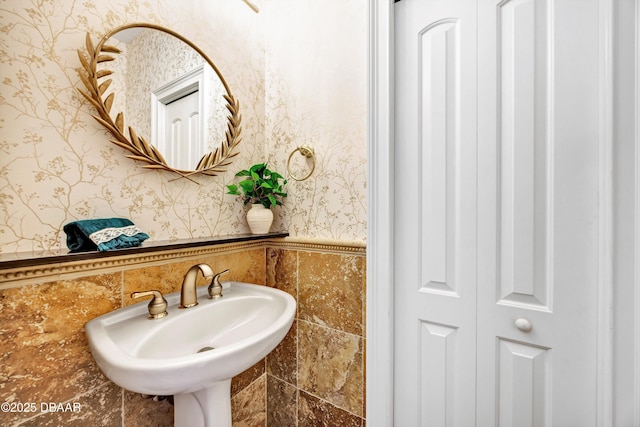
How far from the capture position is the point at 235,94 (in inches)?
46.4

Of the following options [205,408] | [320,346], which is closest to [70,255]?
[205,408]

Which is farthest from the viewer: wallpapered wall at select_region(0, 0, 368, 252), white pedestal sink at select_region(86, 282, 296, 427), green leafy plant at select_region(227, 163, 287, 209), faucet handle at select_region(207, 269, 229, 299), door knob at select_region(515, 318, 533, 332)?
green leafy plant at select_region(227, 163, 287, 209)

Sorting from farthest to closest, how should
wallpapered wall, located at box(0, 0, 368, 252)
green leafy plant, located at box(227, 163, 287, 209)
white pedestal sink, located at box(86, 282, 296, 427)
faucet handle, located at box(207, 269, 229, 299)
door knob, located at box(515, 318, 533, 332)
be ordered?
green leafy plant, located at box(227, 163, 287, 209) → faucet handle, located at box(207, 269, 229, 299) → door knob, located at box(515, 318, 533, 332) → wallpapered wall, located at box(0, 0, 368, 252) → white pedestal sink, located at box(86, 282, 296, 427)

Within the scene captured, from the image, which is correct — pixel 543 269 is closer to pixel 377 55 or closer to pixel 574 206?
pixel 574 206

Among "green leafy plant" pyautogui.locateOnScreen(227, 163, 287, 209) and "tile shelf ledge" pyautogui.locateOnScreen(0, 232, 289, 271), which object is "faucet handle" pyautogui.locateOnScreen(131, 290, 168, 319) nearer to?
"tile shelf ledge" pyautogui.locateOnScreen(0, 232, 289, 271)

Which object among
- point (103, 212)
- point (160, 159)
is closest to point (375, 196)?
point (160, 159)

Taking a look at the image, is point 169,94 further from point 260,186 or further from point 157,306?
point 157,306

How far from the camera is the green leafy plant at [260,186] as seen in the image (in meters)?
1.13

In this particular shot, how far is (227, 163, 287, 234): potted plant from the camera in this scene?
1130mm

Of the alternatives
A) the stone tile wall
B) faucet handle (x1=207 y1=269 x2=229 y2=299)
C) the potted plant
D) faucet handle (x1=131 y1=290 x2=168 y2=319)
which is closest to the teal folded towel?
faucet handle (x1=131 y1=290 x2=168 y2=319)

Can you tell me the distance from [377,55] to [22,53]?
102 centimetres

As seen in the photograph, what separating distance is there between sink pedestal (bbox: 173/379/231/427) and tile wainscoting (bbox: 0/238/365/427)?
0.44 ft

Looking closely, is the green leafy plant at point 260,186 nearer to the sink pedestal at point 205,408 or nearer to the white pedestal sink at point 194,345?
the white pedestal sink at point 194,345

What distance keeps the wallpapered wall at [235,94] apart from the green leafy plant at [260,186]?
0.06 m
